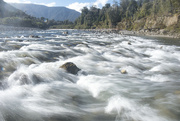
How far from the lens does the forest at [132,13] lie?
44.0 meters

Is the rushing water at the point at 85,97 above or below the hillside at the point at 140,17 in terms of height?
below

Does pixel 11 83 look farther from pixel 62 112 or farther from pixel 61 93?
A: pixel 62 112

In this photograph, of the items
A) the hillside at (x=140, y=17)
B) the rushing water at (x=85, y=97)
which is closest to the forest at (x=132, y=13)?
the hillside at (x=140, y=17)

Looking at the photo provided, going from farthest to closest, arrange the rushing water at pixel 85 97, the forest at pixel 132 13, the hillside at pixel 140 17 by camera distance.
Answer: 1. the forest at pixel 132 13
2. the hillside at pixel 140 17
3. the rushing water at pixel 85 97

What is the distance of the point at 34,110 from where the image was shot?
327 centimetres

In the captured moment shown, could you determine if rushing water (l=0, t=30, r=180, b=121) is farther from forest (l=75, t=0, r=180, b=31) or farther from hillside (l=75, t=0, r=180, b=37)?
forest (l=75, t=0, r=180, b=31)

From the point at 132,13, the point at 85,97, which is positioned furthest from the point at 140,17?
the point at 85,97

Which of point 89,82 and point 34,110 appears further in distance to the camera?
point 89,82

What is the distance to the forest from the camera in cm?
4397

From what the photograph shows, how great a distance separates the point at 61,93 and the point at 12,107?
1.50m

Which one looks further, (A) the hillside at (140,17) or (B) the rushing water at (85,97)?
(A) the hillside at (140,17)

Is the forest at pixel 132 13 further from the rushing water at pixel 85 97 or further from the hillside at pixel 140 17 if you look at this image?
the rushing water at pixel 85 97

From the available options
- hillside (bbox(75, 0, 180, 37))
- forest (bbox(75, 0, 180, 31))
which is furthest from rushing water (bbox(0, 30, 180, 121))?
forest (bbox(75, 0, 180, 31))

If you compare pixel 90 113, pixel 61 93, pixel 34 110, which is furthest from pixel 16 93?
pixel 90 113
